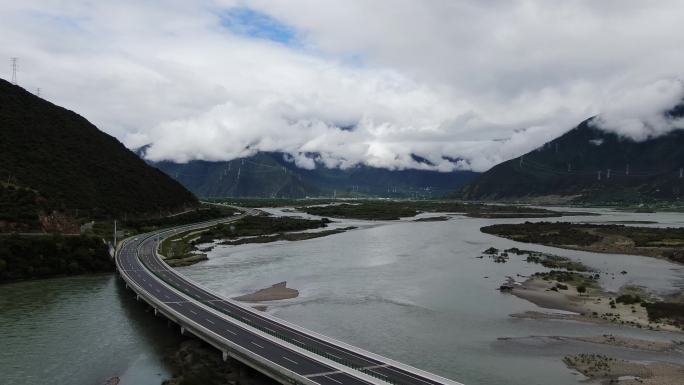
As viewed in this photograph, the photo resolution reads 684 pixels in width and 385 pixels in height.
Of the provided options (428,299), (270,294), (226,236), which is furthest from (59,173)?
(428,299)

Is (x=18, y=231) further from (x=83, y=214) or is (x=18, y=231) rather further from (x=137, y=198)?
(x=137, y=198)

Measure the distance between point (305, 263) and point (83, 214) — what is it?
215 ft

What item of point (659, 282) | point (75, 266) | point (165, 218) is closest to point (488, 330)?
point (659, 282)

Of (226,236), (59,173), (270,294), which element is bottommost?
(270,294)

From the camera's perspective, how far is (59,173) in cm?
14362

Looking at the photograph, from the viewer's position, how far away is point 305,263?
4316 inches

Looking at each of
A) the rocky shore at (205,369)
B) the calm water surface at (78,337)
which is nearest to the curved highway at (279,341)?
the rocky shore at (205,369)

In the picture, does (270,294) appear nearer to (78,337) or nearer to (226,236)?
(78,337)

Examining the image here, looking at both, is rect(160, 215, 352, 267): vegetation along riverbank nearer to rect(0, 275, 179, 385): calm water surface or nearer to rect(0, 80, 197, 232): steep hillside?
rect(0, 80, 197, 232): steep hillside

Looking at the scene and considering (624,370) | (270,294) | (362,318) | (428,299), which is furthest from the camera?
(270,294)

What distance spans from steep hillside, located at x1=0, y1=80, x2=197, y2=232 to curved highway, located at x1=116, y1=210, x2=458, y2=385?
53166 millimetres

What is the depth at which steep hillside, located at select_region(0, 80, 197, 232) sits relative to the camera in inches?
4604

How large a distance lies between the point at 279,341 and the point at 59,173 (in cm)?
12321

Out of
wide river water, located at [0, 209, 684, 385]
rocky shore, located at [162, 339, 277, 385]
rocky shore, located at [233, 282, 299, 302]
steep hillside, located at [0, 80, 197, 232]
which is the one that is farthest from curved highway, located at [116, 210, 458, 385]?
steep hillside, located at [0, 80, 197, 232]
